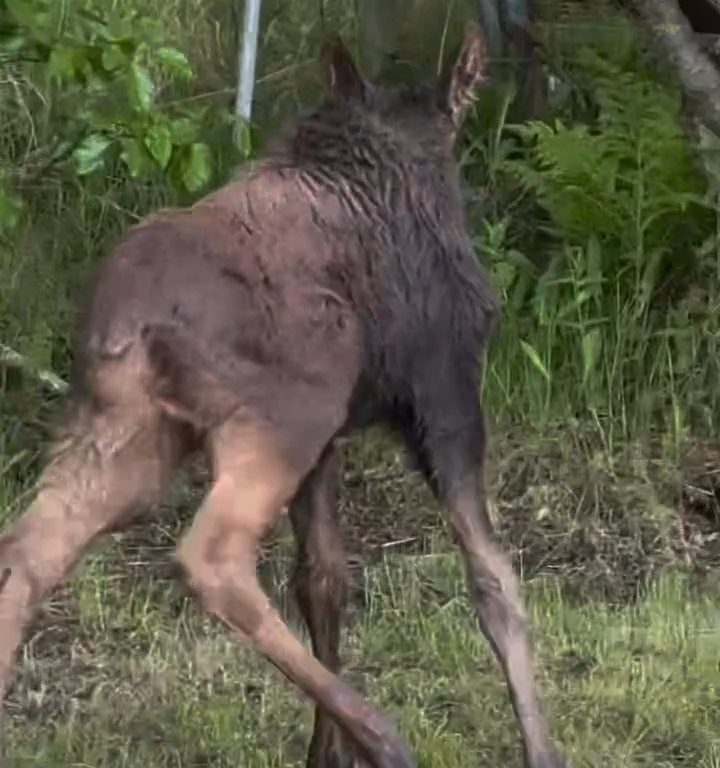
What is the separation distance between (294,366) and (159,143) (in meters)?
1.29

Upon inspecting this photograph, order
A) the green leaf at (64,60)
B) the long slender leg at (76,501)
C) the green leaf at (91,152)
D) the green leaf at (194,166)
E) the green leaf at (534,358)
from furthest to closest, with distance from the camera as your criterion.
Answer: the green leaf at (534,358), the green leaf at (91,152), the green leaf at (194,166), the green leaf at (64,60), the long slender leg at (76,501)

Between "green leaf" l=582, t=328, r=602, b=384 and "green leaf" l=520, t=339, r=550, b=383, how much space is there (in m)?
0.15

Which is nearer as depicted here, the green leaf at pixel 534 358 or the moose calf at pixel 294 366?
the moose calf at pixel 294 366

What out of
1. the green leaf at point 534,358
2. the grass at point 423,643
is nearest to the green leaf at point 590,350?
the green leaf at point 534,358

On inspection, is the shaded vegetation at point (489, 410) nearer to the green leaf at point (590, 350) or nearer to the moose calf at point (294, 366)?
the green leaf at point (590, 350)

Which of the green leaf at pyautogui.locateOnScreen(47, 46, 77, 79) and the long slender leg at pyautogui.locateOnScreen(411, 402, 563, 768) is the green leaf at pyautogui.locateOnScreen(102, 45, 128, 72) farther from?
the long slender leg at pyautogui.locateOnScreen(411, 402, 563, 768)

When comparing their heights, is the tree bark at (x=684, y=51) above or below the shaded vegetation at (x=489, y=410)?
above

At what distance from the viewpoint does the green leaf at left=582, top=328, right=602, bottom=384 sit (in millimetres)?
6977

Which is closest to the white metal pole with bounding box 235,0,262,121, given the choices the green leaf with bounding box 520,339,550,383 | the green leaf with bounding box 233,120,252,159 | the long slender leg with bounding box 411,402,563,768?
the green leaf with bounding box 233,120,252,159

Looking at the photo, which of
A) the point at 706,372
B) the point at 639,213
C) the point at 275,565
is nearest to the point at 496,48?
the point at 639,213

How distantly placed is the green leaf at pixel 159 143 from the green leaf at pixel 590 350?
2366 mm

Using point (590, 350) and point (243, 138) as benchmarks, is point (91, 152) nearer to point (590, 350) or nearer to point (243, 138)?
point (243, 138)

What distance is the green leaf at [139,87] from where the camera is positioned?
4.91 metres

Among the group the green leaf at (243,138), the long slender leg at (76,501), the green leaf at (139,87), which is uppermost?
the green leaf at (139,87)
